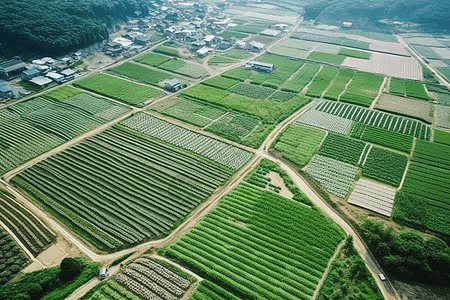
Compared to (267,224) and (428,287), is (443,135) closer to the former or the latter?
(428,287)

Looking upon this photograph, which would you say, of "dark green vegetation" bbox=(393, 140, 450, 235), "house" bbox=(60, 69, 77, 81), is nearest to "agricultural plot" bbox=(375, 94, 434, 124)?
"dark green vegetation" bbox=(393, 140, 450, 235)

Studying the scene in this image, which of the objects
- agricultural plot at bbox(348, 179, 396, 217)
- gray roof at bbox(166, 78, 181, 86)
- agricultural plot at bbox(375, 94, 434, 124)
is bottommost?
agricultural plot at bbox(348, 179, 396, 217)

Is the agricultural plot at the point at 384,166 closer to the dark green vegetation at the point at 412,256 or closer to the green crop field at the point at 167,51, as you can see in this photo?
the dark green vegetation at the point at 412,256

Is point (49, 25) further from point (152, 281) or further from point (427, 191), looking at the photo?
point (427, 191)

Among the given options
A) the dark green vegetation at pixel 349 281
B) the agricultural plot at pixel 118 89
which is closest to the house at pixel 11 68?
the agricultural plot at pixel 118 89

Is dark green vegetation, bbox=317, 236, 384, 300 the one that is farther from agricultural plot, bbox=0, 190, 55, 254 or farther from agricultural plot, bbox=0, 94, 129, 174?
agricultural plot, bbox=0, 94, 129, 174

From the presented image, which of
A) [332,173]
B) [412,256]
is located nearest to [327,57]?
[332,173]

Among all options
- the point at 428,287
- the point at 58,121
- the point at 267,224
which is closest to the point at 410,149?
the point at 428,287
